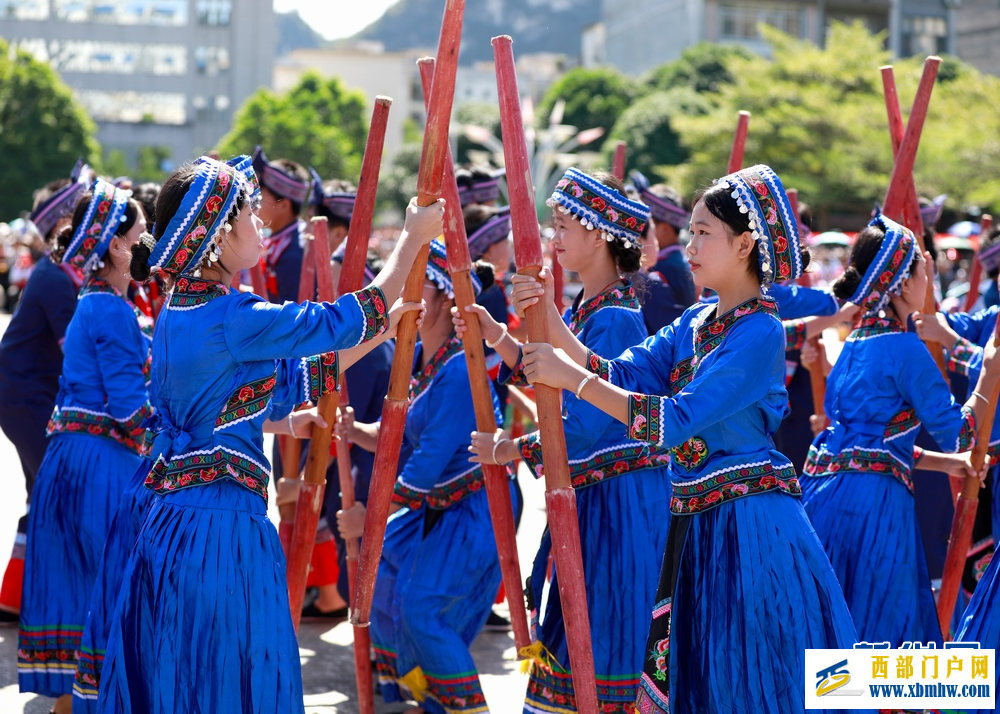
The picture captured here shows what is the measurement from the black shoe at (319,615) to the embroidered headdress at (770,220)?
3393 millimetres

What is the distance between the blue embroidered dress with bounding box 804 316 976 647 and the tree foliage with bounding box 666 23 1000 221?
25897 millimetres

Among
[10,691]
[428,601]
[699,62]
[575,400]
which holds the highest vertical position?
[699,62]

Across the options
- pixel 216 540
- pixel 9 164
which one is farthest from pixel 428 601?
pixel 9 164

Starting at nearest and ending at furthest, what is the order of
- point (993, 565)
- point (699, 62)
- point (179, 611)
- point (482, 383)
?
1. point (179, 611)
2. point (993, 565)
3. point (482, 383)
4. point (699, 62)

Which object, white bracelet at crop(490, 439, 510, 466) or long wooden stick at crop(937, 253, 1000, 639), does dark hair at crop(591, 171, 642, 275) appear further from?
long wooden stick at crop(937, 253, 1000, 639)

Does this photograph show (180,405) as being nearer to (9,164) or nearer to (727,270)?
(727,270)

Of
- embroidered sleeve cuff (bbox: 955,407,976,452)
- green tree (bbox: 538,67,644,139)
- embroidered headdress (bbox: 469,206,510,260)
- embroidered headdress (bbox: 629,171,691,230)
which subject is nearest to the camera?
embroidered sleeve cuff (bbox: 955,407,976,452)

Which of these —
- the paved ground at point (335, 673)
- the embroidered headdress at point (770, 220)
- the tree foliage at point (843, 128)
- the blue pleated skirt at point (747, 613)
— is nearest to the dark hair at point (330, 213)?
the paved ground at point (335, 673)

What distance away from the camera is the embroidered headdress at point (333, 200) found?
6121 mm

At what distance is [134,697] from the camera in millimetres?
3070

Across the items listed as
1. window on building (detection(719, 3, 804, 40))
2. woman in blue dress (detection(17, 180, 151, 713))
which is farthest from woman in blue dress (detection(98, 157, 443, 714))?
window on building (detection(719, 3, 804, 40))

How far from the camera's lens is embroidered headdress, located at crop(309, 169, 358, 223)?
6.12 m

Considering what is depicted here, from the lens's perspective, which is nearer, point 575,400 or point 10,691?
point 575,400

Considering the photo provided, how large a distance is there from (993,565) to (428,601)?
1.83 meters
